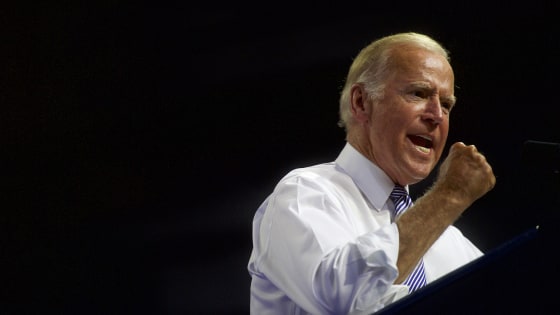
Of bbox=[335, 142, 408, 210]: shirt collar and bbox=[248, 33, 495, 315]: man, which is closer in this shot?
bbox=[248, 33, 495, 315]: man

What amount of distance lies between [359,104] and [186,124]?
0.45 metres

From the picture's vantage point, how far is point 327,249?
1.10 m

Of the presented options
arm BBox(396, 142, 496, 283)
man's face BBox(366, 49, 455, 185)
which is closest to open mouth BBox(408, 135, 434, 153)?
man's face BBox(366, 49, 455, 185)

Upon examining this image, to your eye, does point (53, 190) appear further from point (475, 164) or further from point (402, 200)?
point (475, 164)

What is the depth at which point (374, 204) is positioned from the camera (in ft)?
4.42

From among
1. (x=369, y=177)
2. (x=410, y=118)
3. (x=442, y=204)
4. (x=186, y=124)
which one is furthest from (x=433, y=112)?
(x=186, y=124)

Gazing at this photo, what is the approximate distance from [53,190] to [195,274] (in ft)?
1.26

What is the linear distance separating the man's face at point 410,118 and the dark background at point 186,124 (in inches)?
18.9

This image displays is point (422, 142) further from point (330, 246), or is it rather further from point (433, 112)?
point (330, 246)

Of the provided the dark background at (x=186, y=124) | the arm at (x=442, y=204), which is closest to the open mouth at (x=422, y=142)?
the arm at (x=442, y=204)

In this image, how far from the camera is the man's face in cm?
137

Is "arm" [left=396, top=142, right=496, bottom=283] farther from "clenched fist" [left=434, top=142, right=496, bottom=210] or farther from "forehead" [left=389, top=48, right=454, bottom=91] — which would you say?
"forehead" [left=389, top=48, right=454, bottom=91]

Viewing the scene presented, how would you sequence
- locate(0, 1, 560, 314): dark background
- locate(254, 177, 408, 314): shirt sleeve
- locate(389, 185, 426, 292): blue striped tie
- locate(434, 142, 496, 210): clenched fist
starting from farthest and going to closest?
locate(0, 1, 560, 314): dark background
locate(389, 185, 426, 292): blue striped tie
locate(434, 142, 496, 210): clenched fist
locate(254, 177, 408, 314): shirt sleeve

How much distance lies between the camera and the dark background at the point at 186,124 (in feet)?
5.15
